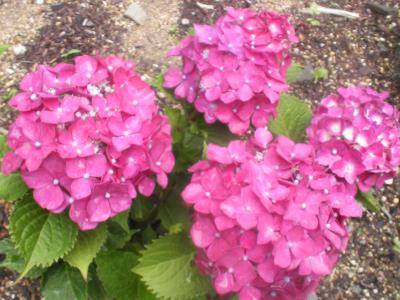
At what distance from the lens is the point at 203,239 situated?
147cm

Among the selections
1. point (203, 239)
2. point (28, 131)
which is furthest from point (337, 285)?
point (28, 131)

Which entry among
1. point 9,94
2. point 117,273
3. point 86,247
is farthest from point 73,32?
point 86,247

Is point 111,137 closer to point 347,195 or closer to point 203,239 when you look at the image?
point 203,239

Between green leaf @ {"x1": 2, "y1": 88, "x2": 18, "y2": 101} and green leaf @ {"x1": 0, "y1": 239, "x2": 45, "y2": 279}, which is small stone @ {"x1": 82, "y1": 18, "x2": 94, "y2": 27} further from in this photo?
green leaf @ {"x1": 0, "y1": 239, "x2": 45, "y2": 279}

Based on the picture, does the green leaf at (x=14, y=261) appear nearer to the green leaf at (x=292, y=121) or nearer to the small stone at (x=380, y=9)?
the green leaf at (x=292, y=121)

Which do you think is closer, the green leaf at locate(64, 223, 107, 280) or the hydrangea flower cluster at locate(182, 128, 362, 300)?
the hydrangea flower cluster at locate(182, 128, 362, 300)

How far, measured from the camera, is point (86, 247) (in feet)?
5.30

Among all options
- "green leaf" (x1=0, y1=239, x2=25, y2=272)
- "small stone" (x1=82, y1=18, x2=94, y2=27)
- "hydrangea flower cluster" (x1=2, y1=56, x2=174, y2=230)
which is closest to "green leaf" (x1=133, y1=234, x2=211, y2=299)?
"hydrangea flower cluster" (x1=2, y1=56, x2=174, y2=230)

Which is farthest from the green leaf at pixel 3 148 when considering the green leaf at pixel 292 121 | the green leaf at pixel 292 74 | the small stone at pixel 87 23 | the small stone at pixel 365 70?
the small stone at pixel 365 70

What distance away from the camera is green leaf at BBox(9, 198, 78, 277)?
1.55 m

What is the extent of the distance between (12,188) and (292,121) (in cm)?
89

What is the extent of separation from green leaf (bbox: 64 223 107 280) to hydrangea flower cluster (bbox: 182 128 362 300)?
275 millimetres

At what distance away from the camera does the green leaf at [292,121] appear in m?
1.92

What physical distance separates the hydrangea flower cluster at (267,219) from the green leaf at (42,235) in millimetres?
341
